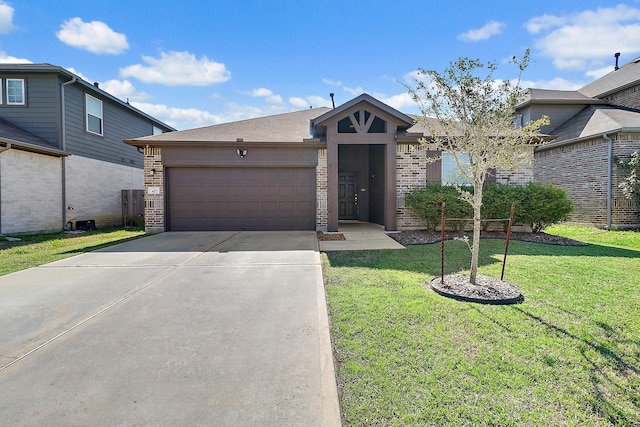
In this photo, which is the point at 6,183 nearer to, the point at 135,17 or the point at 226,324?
the point at 135,17

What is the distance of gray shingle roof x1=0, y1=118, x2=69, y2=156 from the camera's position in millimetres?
9625

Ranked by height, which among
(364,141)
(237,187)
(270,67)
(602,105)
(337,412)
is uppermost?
(270,67)

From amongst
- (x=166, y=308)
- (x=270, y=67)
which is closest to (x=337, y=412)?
(x=166, y=308)

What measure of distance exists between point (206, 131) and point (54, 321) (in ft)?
29.4

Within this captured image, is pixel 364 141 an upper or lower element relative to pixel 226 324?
upper

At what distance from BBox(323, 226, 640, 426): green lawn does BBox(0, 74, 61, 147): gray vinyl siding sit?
501 inches

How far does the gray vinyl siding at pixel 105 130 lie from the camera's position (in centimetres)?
1219

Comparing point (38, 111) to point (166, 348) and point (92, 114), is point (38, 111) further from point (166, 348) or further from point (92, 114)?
point (166, 348)

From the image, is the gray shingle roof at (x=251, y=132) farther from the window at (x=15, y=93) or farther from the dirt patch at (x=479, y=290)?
A: the dirt patch at (x=479, y=290)

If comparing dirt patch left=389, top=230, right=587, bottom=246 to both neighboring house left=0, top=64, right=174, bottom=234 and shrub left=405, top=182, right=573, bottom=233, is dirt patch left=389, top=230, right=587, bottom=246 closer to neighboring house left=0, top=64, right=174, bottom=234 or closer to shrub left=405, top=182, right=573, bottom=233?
shrub left=405, top=182, right=573, bottom=233

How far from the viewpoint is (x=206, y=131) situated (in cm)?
1130

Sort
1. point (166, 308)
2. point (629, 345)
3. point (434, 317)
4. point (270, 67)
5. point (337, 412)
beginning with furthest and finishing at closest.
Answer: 1. point (270, 67)
2. point (166, 308)
3. point (434, 317)
4. point (629, 345)
5. point (337, 412)

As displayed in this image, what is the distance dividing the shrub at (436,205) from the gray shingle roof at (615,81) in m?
11.3

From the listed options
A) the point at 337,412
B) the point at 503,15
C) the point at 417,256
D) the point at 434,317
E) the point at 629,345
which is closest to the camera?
the point at 337,412
